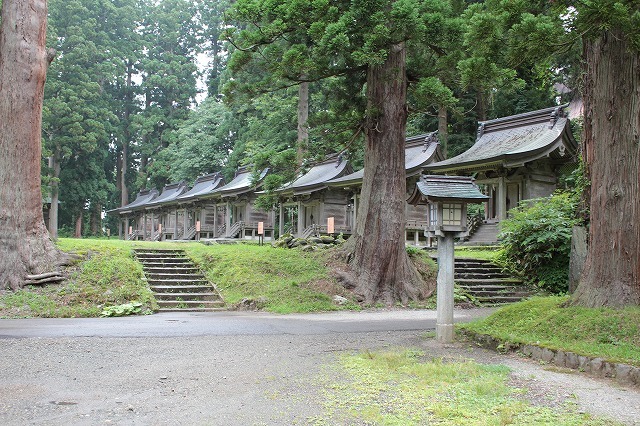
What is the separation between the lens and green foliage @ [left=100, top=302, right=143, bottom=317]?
1050cm

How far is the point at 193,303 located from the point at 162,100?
1825 inches

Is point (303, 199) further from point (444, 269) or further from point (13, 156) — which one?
point (444, 269)

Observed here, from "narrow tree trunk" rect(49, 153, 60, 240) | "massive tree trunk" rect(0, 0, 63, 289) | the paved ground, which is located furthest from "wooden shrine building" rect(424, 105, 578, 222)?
"narrow tree trunk" rect(49, 153, 60, 240)

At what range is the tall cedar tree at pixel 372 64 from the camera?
446 inches

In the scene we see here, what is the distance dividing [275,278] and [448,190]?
6.47 meters

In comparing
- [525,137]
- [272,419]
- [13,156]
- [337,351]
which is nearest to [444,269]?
[337,351]

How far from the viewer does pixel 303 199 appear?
2888 centimetres

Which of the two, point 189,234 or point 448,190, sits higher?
point 448,190

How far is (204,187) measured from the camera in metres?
38.7

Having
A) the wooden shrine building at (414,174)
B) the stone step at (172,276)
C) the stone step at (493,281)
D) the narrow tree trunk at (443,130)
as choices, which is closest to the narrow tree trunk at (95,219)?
the wooden shrine building at (414,174)

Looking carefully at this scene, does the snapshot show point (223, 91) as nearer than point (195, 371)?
No

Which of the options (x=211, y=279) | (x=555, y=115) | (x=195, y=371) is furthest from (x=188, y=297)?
(x=555, y=115)

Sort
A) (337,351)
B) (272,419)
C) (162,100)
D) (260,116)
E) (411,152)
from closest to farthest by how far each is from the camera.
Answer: (272,419) < (337,351) < (411,152) < (260,116) < (162,100)

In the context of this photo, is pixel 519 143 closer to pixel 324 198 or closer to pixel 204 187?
pixel 324 198
